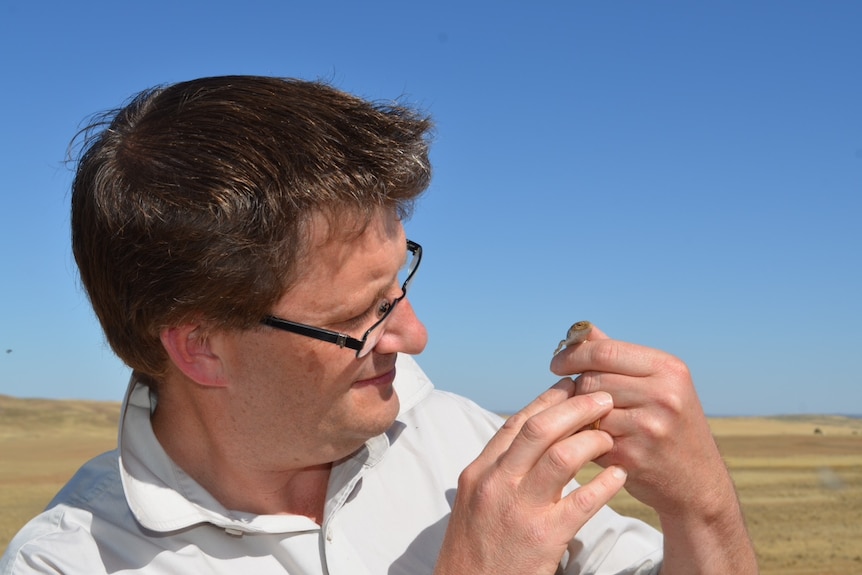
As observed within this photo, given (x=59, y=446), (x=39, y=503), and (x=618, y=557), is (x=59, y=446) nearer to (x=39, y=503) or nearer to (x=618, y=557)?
(x=39, y=503)

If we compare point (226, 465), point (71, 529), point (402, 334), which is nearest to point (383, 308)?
point (402, 334)

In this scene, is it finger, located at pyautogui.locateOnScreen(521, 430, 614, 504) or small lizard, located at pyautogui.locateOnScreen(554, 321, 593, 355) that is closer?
finger, located at pyautogui.locateOnScreen(521, 430, 614, 504)

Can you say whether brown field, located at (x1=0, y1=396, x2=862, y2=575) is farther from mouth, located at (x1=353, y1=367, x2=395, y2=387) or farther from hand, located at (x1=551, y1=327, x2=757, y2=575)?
mouth, located at (x1=353, y1=367, x2=395, y2=387)

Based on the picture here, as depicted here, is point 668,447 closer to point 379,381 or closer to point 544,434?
point 544,434

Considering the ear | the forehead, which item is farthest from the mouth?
the ear

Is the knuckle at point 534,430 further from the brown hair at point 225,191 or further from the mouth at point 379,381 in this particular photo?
the brown hair at point 225,191

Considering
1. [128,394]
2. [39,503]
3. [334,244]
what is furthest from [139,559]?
[39,503]
